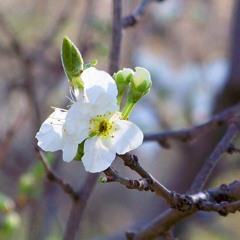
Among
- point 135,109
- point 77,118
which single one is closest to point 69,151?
point 77,118

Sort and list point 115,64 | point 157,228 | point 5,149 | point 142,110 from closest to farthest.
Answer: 1. point 157,228
2. point 115,64
3. point 5,149
4. point 142,110

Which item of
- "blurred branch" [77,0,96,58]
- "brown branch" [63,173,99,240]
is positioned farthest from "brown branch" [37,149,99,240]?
"blurred branch" [77,0,96,58]

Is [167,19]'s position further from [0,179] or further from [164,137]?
[164,137]

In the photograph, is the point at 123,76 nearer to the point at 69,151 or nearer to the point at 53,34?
the point at 69,151

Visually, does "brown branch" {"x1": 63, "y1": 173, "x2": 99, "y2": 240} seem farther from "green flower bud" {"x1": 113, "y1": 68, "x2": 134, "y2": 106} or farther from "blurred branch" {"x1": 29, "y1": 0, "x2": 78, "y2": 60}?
"blurred branch" {"x1": 29, "y1": 0, "x2": 78, "y2": 60}

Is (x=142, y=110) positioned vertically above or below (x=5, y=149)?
below

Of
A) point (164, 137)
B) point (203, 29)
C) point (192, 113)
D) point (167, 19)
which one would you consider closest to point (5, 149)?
point (164, 137)

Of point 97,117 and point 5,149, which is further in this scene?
point 5,149
